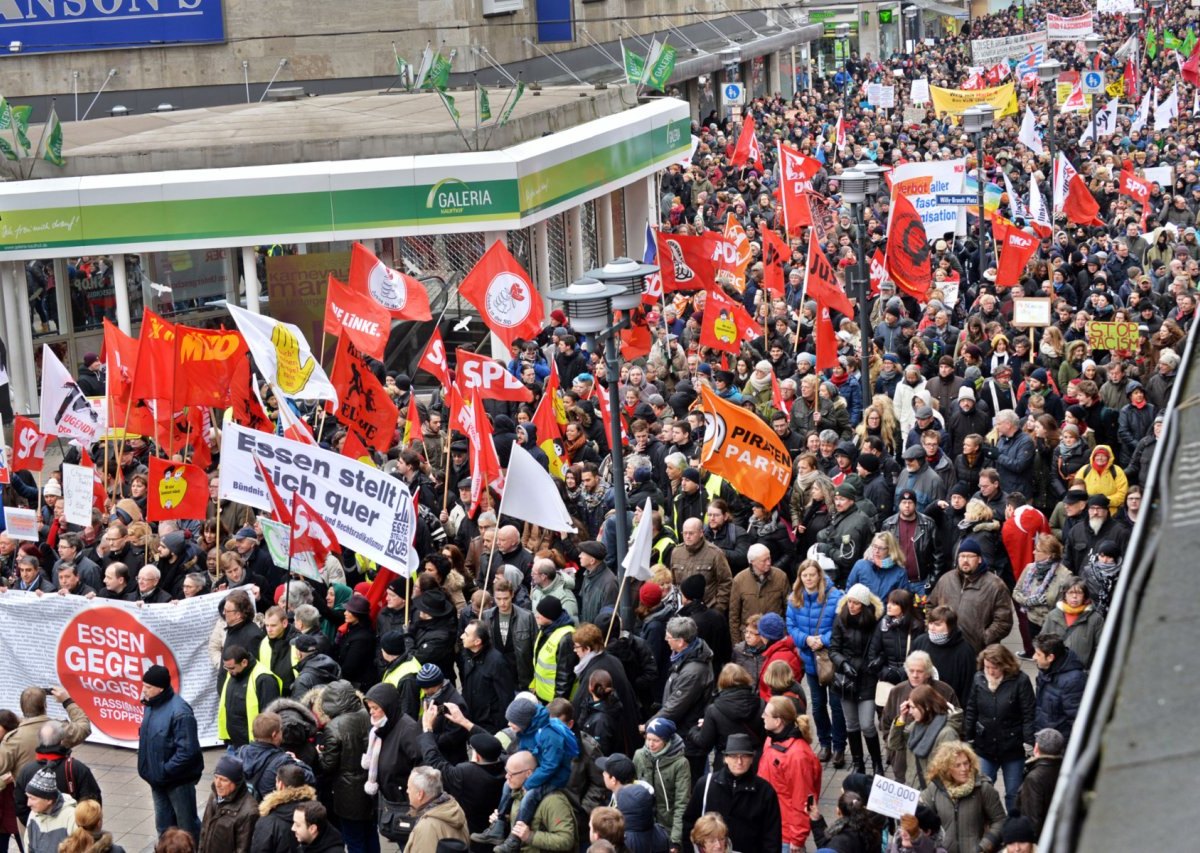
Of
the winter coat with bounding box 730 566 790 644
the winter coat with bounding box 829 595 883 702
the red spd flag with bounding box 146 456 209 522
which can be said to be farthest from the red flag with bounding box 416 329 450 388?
the winter coat with bounding box 829 595 883 702

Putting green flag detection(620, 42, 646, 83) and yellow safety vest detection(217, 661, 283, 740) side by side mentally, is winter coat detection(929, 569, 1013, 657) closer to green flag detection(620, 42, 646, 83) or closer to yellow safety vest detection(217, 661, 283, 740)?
yellow safety vest detection(217, 661, 283, 740)

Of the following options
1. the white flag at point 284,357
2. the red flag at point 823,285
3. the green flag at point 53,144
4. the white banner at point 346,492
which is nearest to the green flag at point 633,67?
the green flag at point 53,144

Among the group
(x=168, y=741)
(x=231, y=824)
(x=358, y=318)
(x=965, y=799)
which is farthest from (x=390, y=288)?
(x=965, y=799)

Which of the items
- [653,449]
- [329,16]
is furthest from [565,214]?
[653,449]

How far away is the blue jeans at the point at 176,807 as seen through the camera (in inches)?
420

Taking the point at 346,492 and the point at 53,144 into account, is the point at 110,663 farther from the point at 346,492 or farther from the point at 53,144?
the point at 53,144

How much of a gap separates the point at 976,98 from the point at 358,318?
20724 millimetres

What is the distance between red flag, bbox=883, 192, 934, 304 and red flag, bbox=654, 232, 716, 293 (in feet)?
6.38

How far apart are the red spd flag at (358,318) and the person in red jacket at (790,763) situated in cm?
828

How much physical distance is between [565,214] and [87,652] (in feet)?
55.4

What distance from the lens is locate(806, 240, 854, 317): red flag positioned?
17758 mm

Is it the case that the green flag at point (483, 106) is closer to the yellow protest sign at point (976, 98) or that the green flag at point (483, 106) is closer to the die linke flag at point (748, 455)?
the yellow protest sign at point (976, 98)

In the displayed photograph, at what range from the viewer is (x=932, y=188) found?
23.3 m

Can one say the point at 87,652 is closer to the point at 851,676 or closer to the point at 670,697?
the point at 670,697
